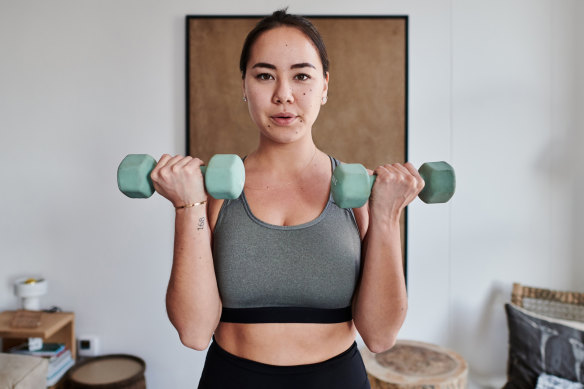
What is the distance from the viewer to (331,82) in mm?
2111

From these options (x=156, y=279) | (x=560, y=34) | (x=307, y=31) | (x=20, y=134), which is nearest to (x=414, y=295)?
(x=156, y=279)

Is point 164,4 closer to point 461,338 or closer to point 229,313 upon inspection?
point 229,313

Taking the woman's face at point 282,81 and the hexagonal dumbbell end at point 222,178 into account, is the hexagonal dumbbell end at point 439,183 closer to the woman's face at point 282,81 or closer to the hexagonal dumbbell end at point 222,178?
the woman's face at point 282,81

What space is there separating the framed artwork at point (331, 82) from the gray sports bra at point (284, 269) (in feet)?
4.36

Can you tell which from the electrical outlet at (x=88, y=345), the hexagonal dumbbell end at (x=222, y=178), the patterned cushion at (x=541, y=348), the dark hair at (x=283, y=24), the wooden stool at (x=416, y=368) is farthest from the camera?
the electrical outlet at (x=88, y=345)

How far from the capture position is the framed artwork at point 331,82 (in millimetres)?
2100

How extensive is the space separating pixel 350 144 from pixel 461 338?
1.22 metres

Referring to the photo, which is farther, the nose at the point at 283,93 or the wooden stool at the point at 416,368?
the wooden stool at the point at 416,368

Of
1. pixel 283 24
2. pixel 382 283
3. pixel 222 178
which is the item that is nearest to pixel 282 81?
pixel 283 24

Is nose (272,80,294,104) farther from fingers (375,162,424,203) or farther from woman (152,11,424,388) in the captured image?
fingers (375,162,424,203)

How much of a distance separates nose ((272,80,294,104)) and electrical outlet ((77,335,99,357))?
6.50ft

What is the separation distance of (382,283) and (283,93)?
0.43m

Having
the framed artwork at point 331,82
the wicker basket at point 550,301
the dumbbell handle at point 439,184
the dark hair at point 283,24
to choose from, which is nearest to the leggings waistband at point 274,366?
the dumbbell handle at point 439,184

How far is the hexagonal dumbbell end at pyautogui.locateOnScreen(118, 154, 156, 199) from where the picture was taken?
2.54 feet
